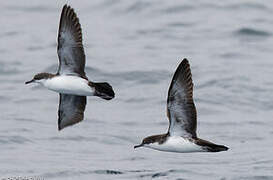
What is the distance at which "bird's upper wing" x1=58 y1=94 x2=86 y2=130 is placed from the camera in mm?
13172

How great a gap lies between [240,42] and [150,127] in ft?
17.2

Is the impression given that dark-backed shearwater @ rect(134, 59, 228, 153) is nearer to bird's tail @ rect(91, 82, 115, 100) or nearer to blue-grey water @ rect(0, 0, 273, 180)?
bird's tail @ rect(91, 82, 115, 100)

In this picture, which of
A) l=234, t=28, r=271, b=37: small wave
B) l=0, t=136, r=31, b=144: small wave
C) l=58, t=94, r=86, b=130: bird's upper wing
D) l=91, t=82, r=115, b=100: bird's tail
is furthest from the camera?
l=234, t=28, r=271, b=37: small wave

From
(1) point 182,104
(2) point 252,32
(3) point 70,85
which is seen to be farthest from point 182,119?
(2) point 252,32

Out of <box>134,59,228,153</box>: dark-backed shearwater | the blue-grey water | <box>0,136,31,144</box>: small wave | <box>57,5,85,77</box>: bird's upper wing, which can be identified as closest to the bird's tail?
<box>57,5,85,77</box>: bird's upper wing

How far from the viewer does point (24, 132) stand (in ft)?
51.4

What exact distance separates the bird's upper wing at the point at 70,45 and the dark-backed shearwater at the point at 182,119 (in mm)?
1469

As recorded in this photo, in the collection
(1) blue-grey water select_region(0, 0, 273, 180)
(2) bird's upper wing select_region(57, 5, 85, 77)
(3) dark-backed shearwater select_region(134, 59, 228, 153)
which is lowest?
(1) blue-grey water select_region(0, 0, 273, 180)

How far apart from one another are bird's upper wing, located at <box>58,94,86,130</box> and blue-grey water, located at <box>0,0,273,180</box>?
2.35 ft

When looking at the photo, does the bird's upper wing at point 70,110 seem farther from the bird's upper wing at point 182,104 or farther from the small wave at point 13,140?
the small wave at point 13,140

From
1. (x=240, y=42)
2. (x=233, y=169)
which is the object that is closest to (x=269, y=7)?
(x=240, y=42)

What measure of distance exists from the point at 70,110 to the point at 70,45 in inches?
44.7

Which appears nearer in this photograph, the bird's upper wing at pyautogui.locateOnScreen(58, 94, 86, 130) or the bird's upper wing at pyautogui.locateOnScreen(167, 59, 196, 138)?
the bird's upper wing at pyautogui.locateOnScreen(167, 59, 196, 138)

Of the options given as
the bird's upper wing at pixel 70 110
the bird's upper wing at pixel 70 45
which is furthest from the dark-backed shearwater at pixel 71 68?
the bird's upper wing at pixel 70 110
